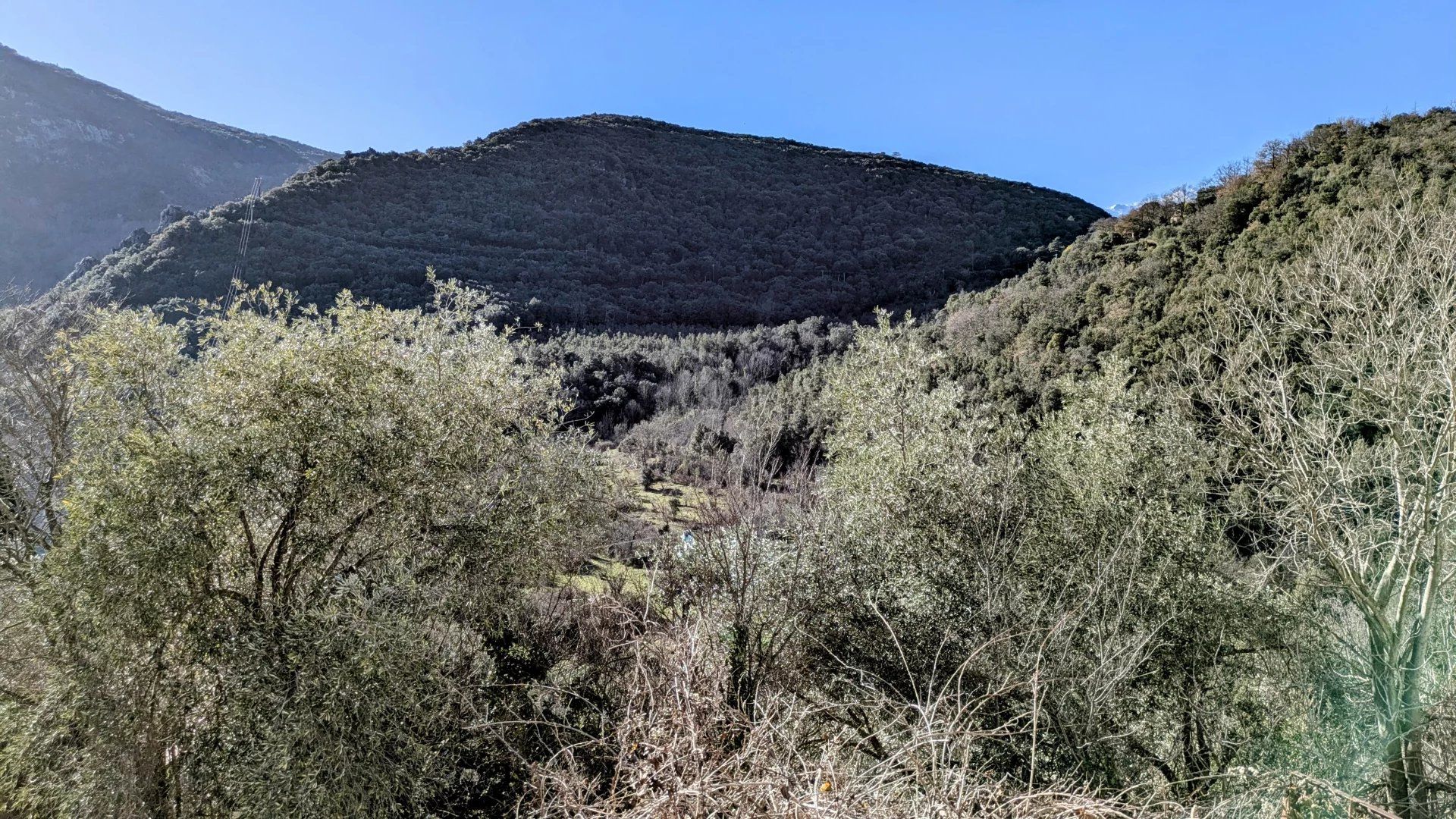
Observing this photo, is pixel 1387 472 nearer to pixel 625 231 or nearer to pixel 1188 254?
pixel 1188 254

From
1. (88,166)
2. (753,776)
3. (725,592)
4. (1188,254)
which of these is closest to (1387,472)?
(725,592)

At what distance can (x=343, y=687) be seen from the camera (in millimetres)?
6344

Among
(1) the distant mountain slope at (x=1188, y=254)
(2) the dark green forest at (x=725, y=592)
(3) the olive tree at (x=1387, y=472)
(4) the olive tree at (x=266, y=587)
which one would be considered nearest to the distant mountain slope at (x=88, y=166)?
(4) the olive tree at (x=266, y=587)

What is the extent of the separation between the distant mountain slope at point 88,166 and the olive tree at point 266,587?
68.8 meters

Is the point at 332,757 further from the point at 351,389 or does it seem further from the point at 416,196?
the point at 416,196

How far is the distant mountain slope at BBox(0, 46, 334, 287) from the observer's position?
223 feet

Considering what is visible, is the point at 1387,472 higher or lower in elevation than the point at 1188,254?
lower

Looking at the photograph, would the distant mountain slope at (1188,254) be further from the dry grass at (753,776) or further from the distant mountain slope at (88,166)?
the distant mountain slope at (88,166)

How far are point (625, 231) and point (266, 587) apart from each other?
64783mm

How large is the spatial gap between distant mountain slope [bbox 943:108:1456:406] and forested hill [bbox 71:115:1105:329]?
2374 centimetres

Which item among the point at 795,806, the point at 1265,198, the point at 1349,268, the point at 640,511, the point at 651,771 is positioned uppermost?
the point at 1265,198

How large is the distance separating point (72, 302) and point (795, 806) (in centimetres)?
2655

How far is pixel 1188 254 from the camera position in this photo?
2497 cm

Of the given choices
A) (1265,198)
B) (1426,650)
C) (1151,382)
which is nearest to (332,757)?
(1426,650)
